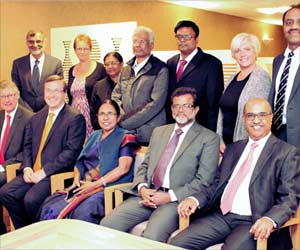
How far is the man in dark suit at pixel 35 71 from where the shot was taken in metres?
4.74

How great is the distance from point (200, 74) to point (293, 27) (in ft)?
2.70

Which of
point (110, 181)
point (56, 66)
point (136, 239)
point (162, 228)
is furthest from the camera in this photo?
point (56, 66)

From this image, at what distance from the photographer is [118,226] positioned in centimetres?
326

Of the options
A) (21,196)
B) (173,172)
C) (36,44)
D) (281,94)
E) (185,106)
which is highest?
(36,44)

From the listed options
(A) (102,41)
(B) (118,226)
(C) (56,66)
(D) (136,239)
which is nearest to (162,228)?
(B) (118,226)

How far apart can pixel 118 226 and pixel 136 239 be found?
866 mm

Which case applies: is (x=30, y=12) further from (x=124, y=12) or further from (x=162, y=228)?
(x=162, y=228)

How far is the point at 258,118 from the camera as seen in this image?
287 cm

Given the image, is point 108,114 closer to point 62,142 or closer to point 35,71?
point 62,142

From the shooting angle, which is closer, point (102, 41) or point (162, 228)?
point (162, 228)

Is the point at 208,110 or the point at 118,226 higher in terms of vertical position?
the point at 208,110

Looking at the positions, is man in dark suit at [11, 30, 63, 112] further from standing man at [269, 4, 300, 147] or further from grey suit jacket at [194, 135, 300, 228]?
grey suit jacket at [194, 135, 300, 228]

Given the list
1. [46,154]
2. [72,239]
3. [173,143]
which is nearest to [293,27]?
[173,143]

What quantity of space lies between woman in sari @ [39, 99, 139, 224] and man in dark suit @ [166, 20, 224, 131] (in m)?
0.57
